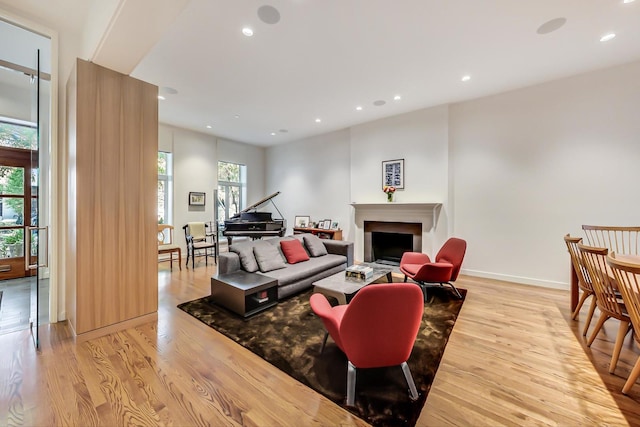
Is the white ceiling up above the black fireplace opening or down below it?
above

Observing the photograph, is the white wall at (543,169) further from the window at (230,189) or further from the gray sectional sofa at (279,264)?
the window at (230,189)

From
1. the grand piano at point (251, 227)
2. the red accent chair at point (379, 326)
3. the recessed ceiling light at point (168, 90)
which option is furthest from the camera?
the grand piano at point (251, 227)

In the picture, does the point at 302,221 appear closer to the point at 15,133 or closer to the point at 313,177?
the point at 313,177

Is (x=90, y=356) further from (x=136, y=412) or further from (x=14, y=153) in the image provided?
(x=14, y=153)

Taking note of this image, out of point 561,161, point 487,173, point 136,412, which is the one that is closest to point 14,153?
point 136,412

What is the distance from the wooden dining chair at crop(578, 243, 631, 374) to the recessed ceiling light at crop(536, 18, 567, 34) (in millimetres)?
2401

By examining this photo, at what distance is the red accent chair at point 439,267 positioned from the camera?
339cm

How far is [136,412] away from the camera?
1587 millimetres

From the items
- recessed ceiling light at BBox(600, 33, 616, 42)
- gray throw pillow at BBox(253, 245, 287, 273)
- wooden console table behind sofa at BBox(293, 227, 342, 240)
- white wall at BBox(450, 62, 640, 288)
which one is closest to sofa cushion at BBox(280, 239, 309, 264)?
gray throw pillow at BBox(253, 245, 287, 273)

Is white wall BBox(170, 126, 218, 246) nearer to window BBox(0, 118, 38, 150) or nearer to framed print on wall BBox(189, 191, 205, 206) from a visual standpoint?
framed print on wall BBox(189, 191, 205, 206)

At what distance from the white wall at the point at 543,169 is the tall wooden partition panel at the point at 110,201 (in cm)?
510

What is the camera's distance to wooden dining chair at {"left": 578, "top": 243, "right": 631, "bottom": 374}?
6.39 ft

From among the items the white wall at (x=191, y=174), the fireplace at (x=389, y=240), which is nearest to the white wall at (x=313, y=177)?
the fireplace at (x=389, y=240)

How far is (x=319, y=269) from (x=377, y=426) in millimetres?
2576
